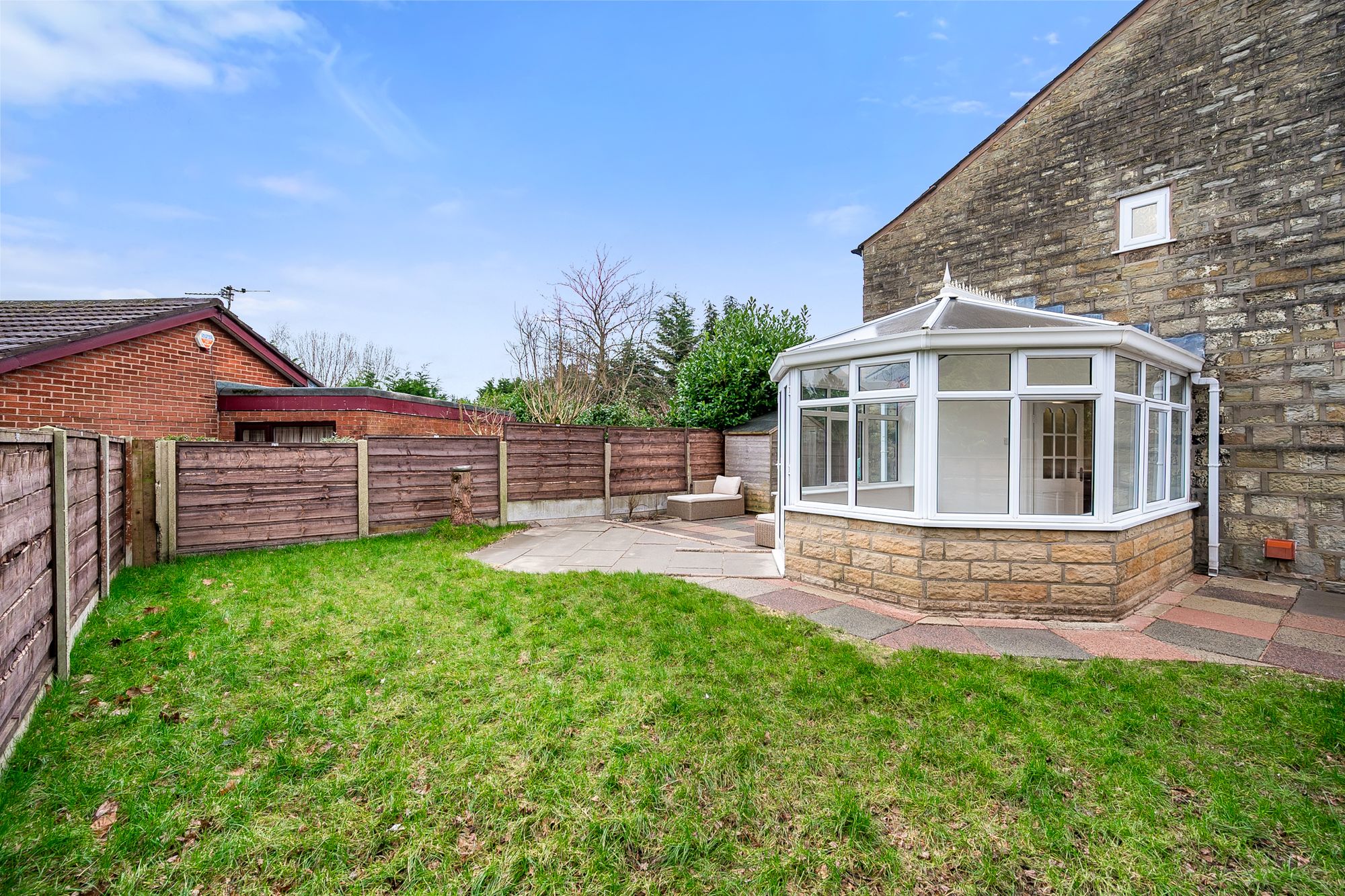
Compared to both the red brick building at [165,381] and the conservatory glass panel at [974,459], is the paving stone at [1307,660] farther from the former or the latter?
the red brick building at [165,381]

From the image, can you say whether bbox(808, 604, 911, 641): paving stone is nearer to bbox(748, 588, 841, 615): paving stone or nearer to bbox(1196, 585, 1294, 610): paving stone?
bbox(748, 588, 841, 615): paving stone

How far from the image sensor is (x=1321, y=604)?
556cm

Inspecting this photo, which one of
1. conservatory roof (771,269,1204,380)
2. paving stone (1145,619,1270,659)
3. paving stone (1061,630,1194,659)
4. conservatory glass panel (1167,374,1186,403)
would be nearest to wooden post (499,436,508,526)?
conservatory roof (771,269,1204,380)

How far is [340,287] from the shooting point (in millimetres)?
22312

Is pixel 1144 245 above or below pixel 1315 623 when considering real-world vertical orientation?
above

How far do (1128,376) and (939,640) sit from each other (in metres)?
3.44

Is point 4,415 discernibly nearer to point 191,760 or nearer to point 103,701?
point 103,701

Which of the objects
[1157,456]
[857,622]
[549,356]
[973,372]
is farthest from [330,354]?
[1157,456]

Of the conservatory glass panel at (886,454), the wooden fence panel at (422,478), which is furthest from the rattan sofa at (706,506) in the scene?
the conservatory glass panel at (886,454)

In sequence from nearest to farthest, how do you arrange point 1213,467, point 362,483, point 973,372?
point 973,372, point 1213,467, point 362,483

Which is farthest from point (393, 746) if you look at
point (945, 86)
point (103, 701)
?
point (945, 86)

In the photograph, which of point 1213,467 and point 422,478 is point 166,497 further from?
point 1213,467

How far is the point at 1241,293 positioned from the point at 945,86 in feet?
21.3

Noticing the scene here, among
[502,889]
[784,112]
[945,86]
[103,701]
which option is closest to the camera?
[502,889]
